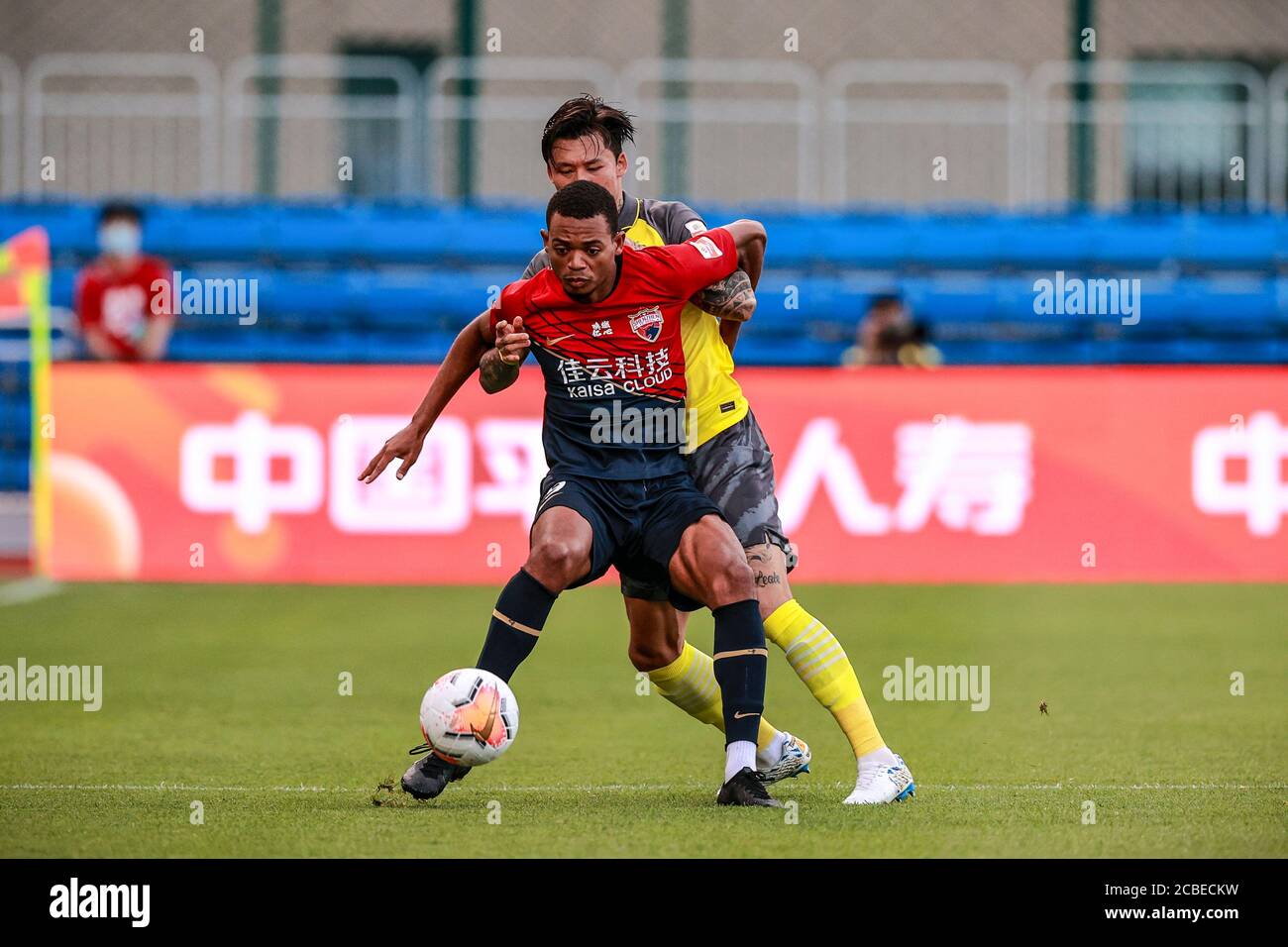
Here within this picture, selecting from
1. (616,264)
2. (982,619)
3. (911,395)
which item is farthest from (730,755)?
(911,395)

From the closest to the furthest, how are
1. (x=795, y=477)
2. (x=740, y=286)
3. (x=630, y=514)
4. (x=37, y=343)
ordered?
(x=630, y=514) < (x=740, y=286) < (x=795, y=477) < (x=37, y=343)

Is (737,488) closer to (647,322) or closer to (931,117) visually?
(647,322)

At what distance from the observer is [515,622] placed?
576cm

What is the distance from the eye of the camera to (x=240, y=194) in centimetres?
1650

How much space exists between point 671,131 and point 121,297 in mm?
4751

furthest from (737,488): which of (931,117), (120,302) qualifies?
(931,117)

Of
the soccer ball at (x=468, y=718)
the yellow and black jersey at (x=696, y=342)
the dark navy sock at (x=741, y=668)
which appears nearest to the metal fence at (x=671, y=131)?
the yellow and black jersey at (x=696, y=342)

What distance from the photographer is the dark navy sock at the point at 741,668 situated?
5.79 m

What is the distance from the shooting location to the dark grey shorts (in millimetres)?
6086

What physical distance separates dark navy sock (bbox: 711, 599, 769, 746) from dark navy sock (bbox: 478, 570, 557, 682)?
537 millimetres

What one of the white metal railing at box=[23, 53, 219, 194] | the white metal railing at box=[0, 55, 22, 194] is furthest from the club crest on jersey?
the white metal railing at box=[0, 55, 22, 194]

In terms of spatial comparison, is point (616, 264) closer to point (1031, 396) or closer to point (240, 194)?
point (1031, 396)

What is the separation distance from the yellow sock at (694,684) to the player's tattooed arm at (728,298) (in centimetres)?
111

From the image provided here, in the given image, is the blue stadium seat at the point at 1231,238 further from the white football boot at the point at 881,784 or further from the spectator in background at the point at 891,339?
the white football boot at the point at 881,784
